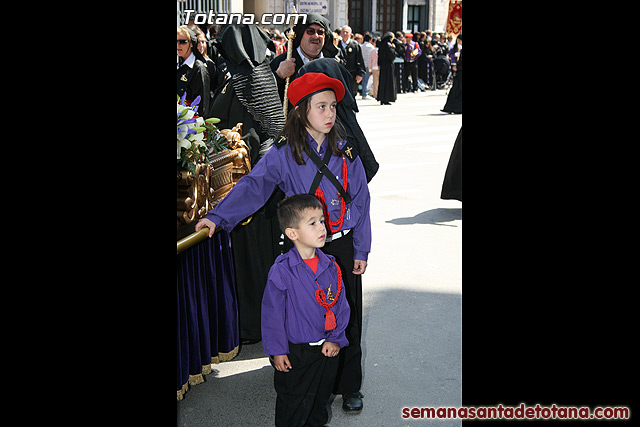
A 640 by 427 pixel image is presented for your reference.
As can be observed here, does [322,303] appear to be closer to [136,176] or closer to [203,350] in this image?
[203,350]

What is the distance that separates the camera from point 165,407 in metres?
1.95

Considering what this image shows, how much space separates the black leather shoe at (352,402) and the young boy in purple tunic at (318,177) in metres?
0.25

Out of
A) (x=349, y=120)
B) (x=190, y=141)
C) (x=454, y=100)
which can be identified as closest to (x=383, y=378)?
(x=349, y=120)

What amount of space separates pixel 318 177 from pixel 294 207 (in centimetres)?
37

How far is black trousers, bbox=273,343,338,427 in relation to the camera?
9.80 feet

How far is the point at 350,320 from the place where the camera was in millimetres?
3432

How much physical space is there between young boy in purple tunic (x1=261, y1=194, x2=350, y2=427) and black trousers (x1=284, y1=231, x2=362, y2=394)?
0.35 m

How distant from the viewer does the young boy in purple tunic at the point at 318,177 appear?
3236 mm

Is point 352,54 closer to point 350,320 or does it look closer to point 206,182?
point 206,182

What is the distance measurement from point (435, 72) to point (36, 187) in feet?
80.5

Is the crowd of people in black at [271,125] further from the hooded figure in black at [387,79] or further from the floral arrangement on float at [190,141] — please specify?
the hooded figure in black at [387,79]

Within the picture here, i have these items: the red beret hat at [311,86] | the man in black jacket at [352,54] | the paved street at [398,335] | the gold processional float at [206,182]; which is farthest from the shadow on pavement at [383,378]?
the man in black jacket at [352,54]

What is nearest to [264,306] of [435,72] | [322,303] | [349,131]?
[322,303]

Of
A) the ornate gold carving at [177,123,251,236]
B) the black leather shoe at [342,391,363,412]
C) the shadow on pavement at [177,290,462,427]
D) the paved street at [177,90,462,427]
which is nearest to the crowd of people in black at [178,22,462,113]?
the paved street at [177,90,462,427]
